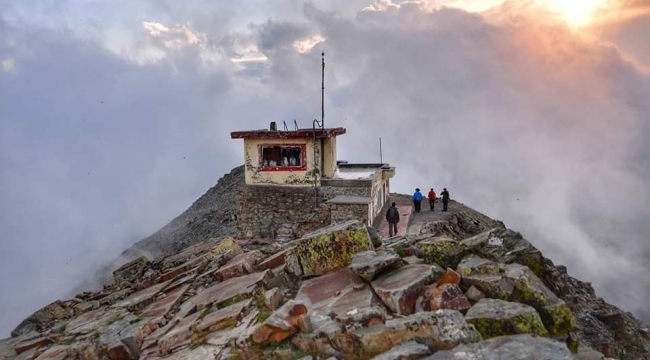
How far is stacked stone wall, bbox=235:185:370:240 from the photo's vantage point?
26.2m

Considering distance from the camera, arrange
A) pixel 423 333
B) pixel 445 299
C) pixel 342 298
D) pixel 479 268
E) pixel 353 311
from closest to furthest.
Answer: pixel 423 333
pixel 445 299
pixel 353 311
pixel 479 268
pixel 342 298

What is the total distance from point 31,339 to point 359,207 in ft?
47.5

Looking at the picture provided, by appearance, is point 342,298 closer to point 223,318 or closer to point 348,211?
point 223,318

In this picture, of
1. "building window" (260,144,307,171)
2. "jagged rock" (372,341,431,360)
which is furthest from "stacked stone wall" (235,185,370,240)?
→ "jagged rock" (372,341,431,360)

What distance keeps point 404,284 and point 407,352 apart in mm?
2319

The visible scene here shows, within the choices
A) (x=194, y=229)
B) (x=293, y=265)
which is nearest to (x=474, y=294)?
(x=293, y=265)

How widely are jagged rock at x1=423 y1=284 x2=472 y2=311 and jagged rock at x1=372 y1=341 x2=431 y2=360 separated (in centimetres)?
138

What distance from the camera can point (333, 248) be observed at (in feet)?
40.7

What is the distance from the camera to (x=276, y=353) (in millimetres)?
9125

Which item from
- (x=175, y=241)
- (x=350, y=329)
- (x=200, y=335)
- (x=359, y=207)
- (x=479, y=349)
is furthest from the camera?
(x=175, y=241)

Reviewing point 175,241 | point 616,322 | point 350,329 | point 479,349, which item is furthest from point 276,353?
point 175,241

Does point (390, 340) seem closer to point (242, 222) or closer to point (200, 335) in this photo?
point (200, 335)

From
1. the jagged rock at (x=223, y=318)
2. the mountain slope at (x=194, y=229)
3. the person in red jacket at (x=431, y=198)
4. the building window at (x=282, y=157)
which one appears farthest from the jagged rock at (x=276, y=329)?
the person in red jacket at (x=431, y=198)

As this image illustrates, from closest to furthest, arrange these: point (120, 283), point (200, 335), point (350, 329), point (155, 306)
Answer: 1. point (350, 329)
2. point (200, 335)
3. point (155, 306)
4. point (120, 283)
